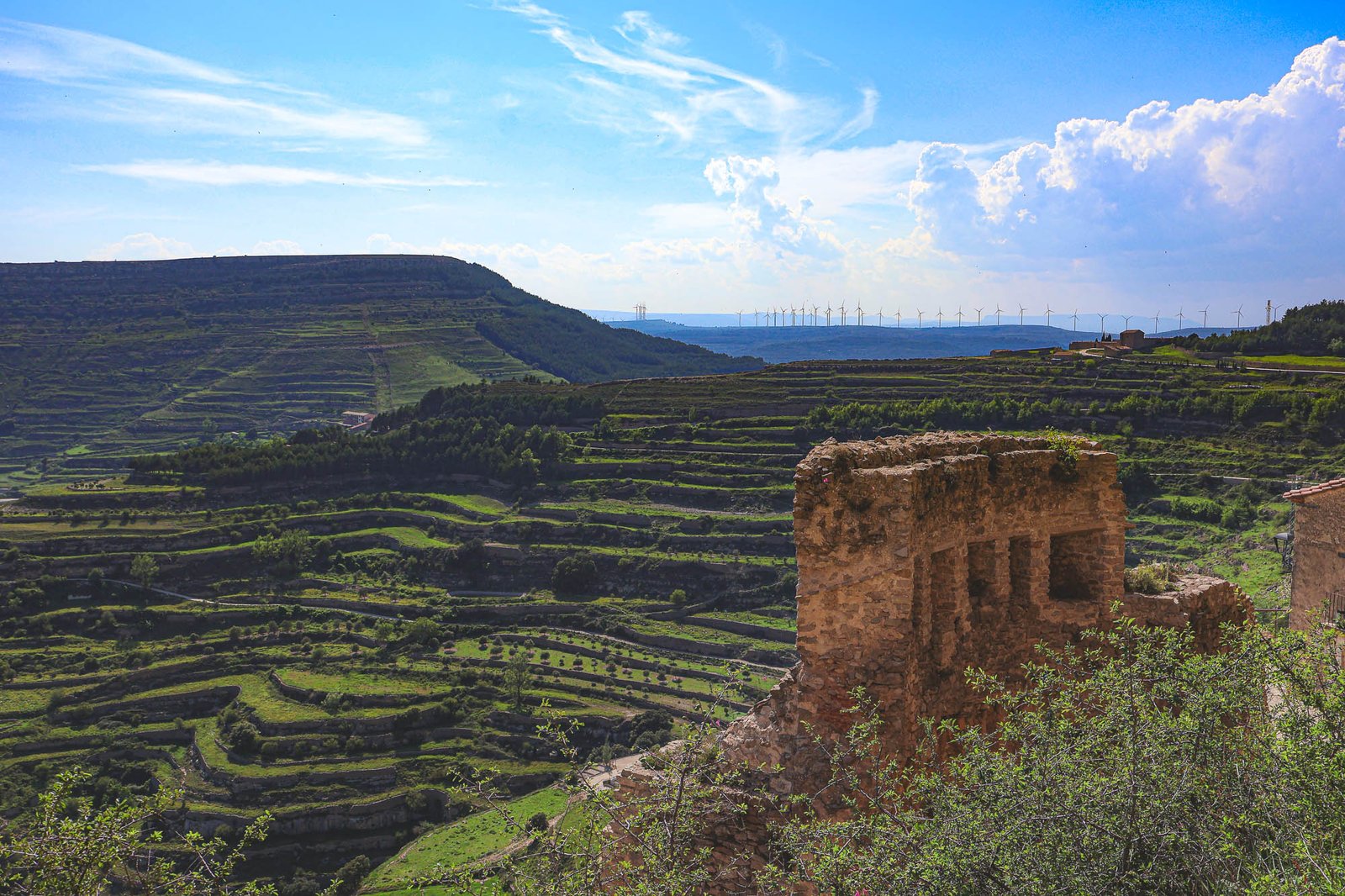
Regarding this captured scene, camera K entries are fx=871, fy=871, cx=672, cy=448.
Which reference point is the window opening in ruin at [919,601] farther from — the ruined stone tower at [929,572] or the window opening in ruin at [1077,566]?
the window opening in ruin at [1077,566]

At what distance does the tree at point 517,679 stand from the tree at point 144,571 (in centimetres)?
3155

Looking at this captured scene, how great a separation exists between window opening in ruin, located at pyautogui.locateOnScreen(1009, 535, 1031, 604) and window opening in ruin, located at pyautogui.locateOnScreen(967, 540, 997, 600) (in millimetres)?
373

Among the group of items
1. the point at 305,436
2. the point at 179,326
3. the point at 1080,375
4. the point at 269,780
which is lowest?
the point at 269,780

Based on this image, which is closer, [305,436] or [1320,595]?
[1320,595]

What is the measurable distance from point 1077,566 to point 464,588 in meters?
59.1

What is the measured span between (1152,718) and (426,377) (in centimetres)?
13936

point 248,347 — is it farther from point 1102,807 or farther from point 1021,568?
point 1102,807

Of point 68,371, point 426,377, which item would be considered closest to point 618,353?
point 426,377

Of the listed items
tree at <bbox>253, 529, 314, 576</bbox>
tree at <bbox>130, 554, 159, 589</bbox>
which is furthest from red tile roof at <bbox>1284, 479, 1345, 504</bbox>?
tree at <bbox>130, 554, 159, 589</bbox>

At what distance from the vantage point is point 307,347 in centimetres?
14975

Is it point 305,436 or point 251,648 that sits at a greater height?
point 305,436

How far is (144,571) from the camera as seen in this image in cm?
6406

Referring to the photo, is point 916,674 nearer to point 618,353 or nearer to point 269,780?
point 269,780

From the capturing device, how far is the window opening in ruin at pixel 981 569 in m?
9.36
